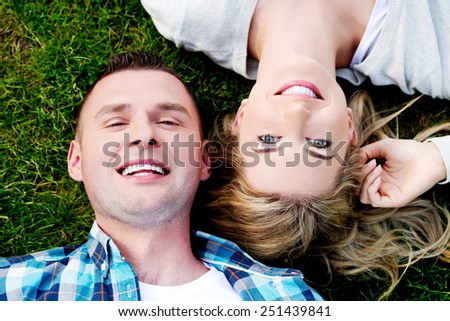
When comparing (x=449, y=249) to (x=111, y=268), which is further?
(x=449, y=249)

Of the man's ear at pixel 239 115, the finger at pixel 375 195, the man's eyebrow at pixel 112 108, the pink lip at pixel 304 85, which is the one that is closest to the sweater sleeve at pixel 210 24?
the man's ear at pixel 239 115

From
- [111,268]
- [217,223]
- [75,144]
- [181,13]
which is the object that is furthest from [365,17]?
[111,268]

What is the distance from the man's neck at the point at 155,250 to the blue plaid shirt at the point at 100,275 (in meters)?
0.07

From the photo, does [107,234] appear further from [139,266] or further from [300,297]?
[300,297]

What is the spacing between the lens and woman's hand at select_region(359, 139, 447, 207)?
129 inches

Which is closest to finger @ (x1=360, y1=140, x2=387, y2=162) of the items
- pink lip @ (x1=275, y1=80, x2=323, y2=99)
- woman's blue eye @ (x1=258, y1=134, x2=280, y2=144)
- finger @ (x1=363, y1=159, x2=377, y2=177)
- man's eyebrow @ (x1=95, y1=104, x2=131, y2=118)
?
finger @ (x1=363, y1=159, x2=377, y2=177)

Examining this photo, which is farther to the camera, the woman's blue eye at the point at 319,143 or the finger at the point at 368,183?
the finger at the point at 368,183

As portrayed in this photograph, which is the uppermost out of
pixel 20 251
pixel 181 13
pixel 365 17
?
pixel 365 17

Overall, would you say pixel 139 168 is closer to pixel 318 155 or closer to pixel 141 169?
pixel 141 169

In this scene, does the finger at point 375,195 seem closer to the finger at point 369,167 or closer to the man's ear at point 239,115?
the finger at point 369,167

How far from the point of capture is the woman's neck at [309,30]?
Result: 3.09 meters

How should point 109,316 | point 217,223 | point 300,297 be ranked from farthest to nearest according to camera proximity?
point 217,223
point 300,297
point 109,316

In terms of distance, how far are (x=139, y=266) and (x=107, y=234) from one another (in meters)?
0.27

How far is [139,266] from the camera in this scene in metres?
3.10
